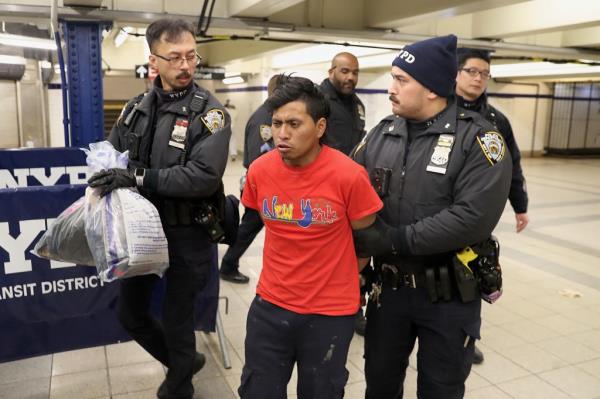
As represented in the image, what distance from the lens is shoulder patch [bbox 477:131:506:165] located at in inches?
68.4

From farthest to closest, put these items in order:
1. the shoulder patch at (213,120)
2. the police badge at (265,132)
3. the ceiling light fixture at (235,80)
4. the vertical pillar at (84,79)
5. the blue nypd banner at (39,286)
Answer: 1. the ceiling light fixture at (235,80)
2. the police badge at (265,132)
3. the vertical pillar at (84,79)
4. the blue nypd banner at (39,286)
5. the shoulder patch at (213,120)

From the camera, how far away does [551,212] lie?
26.0ft

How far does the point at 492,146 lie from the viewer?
69.1 inches

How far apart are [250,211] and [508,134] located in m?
2.17

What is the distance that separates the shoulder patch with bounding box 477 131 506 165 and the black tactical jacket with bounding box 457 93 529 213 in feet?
3.34

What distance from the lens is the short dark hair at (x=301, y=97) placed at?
1.68m

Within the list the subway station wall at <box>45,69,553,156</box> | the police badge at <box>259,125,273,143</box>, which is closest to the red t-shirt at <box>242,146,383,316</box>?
the police badge at <box>259,125,273,143</box>

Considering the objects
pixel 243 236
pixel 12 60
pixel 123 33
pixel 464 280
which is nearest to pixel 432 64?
pixel 464 280

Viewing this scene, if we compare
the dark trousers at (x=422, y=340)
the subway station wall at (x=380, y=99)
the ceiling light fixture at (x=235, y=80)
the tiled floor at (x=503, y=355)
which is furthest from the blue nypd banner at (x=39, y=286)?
the ceiling light fixture at (x=235, y=80)

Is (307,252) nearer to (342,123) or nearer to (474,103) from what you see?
(474,103)

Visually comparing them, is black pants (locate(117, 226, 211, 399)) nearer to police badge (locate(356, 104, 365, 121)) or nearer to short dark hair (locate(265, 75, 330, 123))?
short dark hair (locate(265, 75, 330, 123))

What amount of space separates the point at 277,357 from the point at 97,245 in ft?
2.82

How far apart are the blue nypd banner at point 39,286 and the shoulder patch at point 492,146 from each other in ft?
6.51

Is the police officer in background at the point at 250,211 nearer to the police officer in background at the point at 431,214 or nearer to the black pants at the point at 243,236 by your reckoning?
the black pants at the point at 243,236
